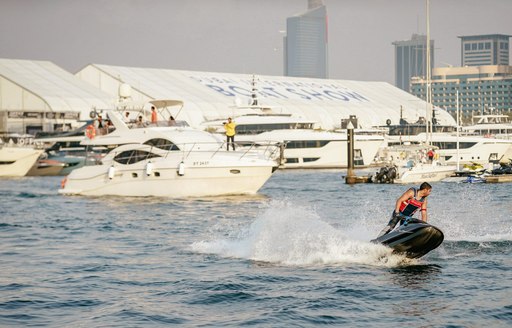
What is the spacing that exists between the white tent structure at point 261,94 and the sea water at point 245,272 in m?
57.6

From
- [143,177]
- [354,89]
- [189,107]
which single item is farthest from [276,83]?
[143,177]

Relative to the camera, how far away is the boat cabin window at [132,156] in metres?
41.3

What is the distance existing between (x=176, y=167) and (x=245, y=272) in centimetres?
1971

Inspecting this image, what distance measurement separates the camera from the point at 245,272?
21.0 metres

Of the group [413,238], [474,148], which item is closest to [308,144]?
[474,148]

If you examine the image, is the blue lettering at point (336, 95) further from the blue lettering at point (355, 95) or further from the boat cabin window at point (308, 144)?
the boat cabin window at point (308, 144)

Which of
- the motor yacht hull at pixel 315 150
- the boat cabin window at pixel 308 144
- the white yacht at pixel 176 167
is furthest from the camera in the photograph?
the boat cabin window at pixel 308 144

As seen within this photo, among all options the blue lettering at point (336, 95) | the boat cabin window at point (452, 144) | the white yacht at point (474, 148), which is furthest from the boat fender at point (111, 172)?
the blue lettering at point (336, 95)

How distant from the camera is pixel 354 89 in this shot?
135 meters

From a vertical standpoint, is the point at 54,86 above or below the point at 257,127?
above

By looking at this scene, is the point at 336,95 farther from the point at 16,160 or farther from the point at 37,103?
the point at 16,160

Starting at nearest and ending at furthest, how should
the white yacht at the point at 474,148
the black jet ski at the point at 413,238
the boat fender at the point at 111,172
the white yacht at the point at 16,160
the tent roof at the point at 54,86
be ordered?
the black jet ski at the point at 413,238 → the boat fender at the point at 111,172 → the white yacht at the point at 16,160 → the white yacht at the point at 474,148 → the tent roof at the point at 54,86

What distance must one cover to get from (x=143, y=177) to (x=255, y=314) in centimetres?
2470

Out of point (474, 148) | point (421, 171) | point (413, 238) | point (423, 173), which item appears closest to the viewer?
point (413, 238)
